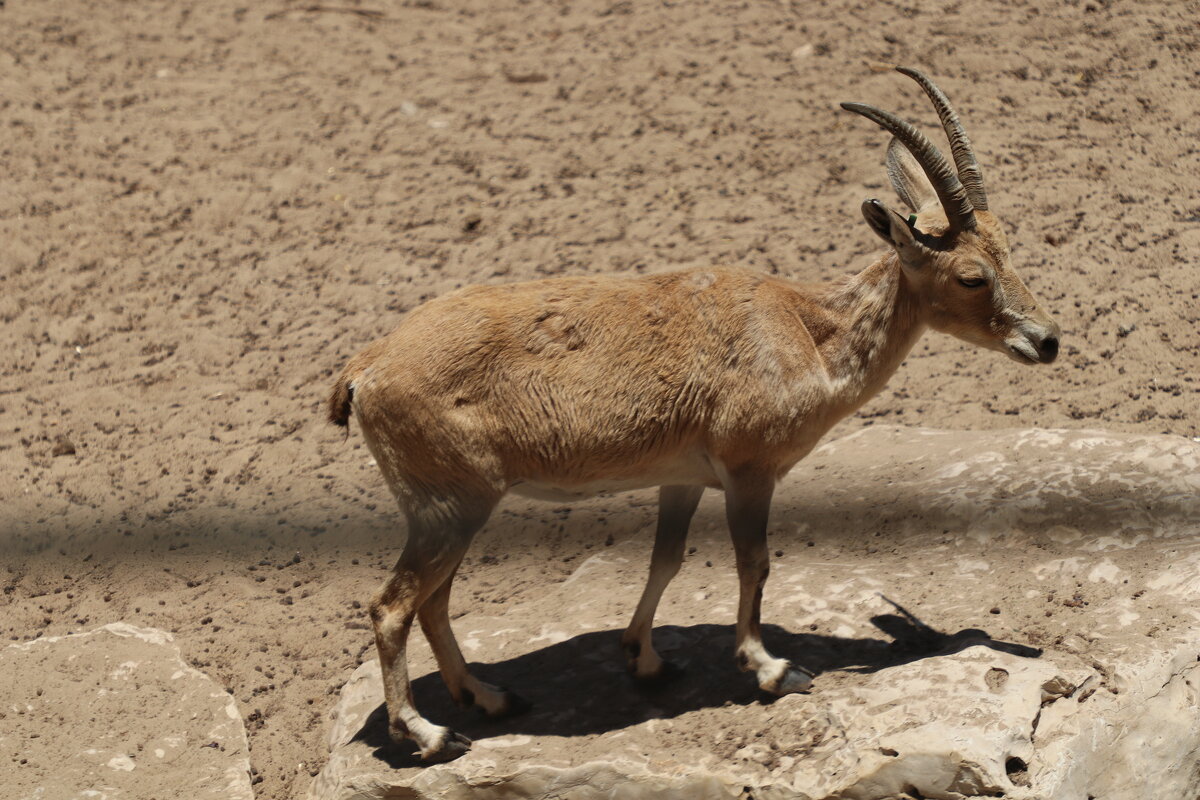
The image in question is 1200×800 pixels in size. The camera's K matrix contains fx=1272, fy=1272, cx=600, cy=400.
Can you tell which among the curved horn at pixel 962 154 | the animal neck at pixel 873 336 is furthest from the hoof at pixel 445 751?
the curved horn at pixel 962 154

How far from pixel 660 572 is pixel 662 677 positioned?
45 cm

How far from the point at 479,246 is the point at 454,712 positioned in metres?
5.21

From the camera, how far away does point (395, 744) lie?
17.5 feet

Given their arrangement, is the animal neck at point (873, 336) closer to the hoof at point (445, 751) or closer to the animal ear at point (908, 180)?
the animal ear at point (908, 180)

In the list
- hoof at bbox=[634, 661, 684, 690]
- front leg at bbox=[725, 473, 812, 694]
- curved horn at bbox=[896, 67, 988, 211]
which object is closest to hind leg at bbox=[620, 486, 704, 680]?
hoof at bbox=[634, 661, 684, 690]

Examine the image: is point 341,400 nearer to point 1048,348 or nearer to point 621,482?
point 621,482

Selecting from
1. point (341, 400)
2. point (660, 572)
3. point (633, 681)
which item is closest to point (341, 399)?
point (341, 400)

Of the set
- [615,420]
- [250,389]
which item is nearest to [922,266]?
[615,420]

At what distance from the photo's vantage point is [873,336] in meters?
5.42

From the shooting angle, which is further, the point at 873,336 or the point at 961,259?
the point at 873,336

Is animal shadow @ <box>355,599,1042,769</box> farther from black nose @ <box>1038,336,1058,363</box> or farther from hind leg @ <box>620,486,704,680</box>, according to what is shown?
black nose @ <box>1038,336,1058,363</box>

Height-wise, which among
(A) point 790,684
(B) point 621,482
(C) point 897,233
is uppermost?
(C) point 897,233

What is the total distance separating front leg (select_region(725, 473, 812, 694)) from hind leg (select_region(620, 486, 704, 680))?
40 cm

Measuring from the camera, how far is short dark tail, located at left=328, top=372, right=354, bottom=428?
508cm
